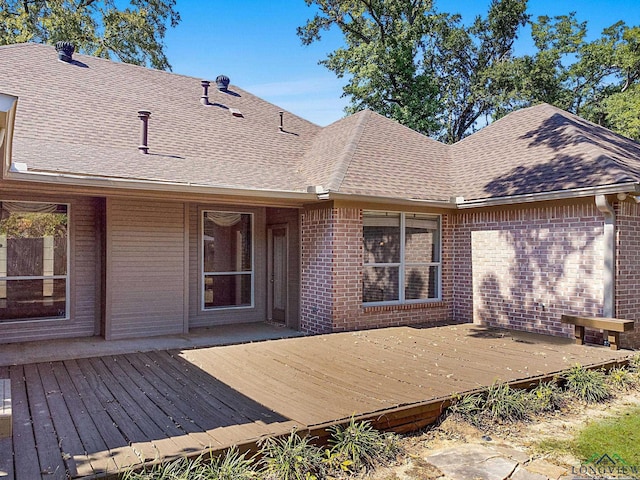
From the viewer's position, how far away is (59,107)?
8680 millimetres

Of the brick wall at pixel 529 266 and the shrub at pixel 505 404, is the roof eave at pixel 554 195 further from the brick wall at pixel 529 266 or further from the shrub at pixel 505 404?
the shrub at pixel 505 404

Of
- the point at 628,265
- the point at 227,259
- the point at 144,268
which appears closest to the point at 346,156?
the point at 227,259

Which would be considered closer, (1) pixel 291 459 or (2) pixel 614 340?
(1) pixel 291 459

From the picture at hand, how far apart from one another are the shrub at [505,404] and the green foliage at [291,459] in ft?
6.45

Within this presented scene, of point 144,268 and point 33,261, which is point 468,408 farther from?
point 33,261

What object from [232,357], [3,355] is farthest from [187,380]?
[3,355]

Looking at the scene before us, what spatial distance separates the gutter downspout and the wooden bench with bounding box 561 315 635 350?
9.7 inches

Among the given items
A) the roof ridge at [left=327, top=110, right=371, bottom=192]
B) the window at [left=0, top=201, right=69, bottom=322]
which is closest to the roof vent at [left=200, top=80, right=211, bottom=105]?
the roof ridge at [left=327, top=110, right=371, bottom=192]

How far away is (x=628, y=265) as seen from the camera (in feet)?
24.2

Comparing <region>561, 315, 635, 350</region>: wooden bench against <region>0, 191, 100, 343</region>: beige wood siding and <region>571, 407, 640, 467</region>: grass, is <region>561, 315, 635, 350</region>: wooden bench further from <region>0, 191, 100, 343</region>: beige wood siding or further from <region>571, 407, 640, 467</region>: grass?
<region>0, 191, 100, 343</region>: beige wood siding

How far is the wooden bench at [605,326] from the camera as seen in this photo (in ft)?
21.8

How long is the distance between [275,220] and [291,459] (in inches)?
254

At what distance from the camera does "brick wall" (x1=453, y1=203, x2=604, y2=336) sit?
7539mm

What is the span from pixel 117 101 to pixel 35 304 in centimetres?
422
